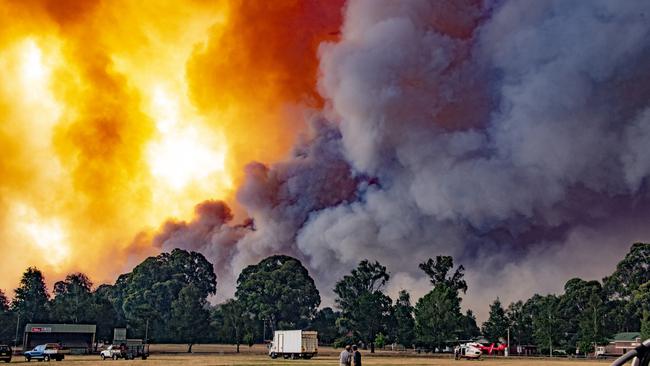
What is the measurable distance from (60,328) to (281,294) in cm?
6950

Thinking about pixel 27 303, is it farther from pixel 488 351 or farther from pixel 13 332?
pixel 488 351

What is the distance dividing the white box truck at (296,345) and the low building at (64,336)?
126 feet

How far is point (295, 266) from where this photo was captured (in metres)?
A: 182

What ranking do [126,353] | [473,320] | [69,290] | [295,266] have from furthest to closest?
[69,290]
[295,266]
[473,320]
[126,353]

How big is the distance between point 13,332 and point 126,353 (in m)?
73.9

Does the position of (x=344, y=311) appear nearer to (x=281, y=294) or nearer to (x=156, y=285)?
(x=281, y=294)

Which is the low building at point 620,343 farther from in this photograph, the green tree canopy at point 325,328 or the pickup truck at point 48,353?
the pickup truck at point 48,353

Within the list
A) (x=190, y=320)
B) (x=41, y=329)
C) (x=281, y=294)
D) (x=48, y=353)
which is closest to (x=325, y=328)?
(x=281, y=294)

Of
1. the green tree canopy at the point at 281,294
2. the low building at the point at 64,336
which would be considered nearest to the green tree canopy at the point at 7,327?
the low building at the point at 64,336

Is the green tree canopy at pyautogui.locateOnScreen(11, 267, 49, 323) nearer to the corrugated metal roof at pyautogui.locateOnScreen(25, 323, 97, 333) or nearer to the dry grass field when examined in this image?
the corrugated metal roof at pyautogui.locateOnScreen(25, 323, 97, 333)

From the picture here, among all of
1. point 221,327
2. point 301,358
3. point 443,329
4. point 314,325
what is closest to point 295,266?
point 314,325

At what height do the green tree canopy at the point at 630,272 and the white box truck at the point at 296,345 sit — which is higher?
the green tree canopy at the point at 630,272

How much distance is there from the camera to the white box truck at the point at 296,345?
8975cm

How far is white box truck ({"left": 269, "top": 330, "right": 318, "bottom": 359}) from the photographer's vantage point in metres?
89.8
